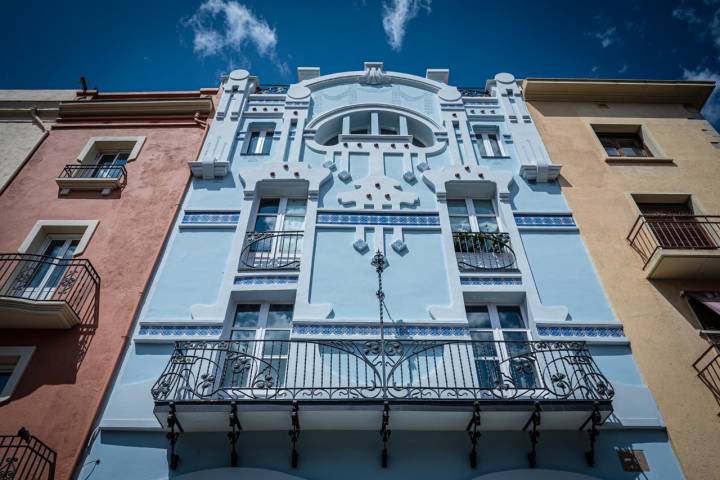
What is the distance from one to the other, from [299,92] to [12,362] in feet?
34.5

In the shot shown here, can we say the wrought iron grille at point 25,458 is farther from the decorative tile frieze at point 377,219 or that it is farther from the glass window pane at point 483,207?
the glass window pane at point 483,207

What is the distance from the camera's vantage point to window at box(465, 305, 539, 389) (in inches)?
361

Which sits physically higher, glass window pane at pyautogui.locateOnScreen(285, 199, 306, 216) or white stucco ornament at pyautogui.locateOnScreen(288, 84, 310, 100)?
white stucco ornament at pyautogui.locateOnScreen(288, 84, 310, 100)

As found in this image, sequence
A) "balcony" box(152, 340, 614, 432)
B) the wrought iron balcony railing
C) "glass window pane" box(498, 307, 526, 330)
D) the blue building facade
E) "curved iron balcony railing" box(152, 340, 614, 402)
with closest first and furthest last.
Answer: "balcony" box(152, 340, 614, 432)
the blue building facade
"curved iron balcony railing" box(152, 340, 614, 402)
"glass window pane" box(498, 307, 526, 330)
the wrought iron balcony railing

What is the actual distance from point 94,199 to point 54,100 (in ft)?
18.6

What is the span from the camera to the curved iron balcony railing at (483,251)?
1121cm

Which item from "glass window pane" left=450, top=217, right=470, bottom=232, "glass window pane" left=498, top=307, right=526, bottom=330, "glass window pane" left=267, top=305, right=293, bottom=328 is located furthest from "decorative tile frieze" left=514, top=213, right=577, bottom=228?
"glass window pane" left=267, top=305, right=293, bottom=328

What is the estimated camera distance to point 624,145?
1516 cm

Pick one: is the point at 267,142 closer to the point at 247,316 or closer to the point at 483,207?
the point at 247,316

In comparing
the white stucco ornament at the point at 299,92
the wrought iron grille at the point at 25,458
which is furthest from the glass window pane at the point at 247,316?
the white stucco ornament at the point at 299,92

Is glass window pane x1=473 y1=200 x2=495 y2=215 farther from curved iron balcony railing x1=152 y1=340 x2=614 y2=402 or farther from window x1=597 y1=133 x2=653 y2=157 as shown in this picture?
window x1=597 y1=133 x2=653 y2=157

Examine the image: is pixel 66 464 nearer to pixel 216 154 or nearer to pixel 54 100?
pixel 216 154

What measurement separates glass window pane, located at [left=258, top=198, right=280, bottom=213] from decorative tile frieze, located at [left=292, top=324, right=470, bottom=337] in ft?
13.0

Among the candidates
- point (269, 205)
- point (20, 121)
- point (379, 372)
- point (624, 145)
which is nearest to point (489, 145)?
point (624, 145)
